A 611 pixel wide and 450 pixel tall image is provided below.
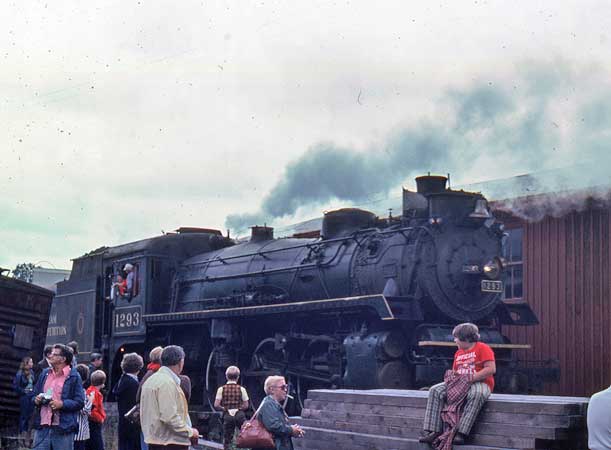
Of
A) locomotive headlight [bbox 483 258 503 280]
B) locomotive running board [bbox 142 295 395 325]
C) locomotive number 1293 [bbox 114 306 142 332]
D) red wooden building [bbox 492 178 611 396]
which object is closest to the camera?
locomotive running board [bbox 142 295 395 325]

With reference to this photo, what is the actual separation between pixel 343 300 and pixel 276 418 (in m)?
5.45

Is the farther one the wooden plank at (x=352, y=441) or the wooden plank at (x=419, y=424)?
the wooden plank at (x=352, y=441)

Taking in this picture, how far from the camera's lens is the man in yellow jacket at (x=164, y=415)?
703 centimetres

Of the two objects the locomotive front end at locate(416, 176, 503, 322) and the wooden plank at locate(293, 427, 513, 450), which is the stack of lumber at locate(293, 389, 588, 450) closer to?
the wooden plank at locate(293, 427, 513, 450)

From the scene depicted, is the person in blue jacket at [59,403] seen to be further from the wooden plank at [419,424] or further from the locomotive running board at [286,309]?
the locomotive running board at [286,309]

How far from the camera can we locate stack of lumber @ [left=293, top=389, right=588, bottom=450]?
748 centimetres

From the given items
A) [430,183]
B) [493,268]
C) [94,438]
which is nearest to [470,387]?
[94,438]

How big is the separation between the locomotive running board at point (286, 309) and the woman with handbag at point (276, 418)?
14.9 feet

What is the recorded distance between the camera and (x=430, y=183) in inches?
540

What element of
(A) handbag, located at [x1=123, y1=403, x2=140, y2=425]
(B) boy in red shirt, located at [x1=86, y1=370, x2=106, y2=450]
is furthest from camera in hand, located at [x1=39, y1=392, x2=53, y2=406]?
(B) boy in red shirt, located at [x1=86, y1=370, x2=106, y2=450]

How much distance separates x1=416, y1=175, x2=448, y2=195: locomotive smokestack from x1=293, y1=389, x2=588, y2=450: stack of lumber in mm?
4321

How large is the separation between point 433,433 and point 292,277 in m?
7.14

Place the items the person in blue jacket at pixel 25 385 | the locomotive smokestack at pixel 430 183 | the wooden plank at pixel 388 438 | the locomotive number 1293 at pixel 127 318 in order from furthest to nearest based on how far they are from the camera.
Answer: the locomotive number 1293 at pixel 127 318, the person in blue jacket at pixel 25 385, the locomotive smokestack at pixel 430 183, the wooden plank at pixel 388 438

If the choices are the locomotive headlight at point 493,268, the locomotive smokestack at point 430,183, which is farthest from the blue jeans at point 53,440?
the locomotive smokestack at point 430,183
